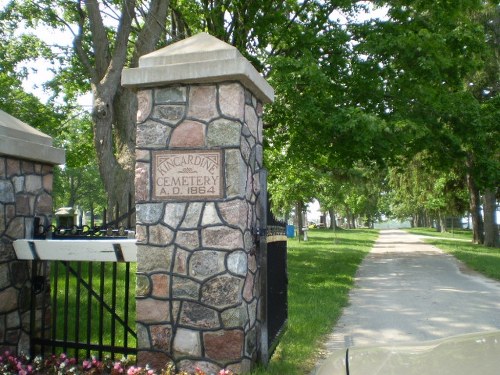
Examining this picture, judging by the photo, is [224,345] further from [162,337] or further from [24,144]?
[24,144]

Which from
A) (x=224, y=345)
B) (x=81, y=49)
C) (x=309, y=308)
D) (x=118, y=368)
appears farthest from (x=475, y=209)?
(x=118, y=368)

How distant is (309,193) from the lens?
3052cm

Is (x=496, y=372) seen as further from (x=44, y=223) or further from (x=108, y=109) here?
(x=108, y=109)

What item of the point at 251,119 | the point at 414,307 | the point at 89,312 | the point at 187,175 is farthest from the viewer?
the point at 414,307

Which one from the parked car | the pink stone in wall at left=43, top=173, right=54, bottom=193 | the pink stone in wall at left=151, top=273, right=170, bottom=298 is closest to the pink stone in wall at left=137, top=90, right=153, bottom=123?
the pink stone in wall at left=151, top=273, right=170, bottom=298

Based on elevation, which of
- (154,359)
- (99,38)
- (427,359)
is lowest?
(154,359)

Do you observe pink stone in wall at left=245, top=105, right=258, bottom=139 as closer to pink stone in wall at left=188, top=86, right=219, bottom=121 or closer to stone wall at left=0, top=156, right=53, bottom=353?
pink stone in wall at left=188, top=86, right=219, bottom=121

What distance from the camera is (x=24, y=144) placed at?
16.9 feet

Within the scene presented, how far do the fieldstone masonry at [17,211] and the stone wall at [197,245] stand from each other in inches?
56.2

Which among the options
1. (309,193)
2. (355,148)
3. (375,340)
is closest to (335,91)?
(355,148)

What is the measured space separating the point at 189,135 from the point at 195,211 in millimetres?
652

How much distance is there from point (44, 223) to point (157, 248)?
172 centimetres

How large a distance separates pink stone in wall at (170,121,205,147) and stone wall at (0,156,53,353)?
1802 mm

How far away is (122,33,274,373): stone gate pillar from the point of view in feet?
14.1
